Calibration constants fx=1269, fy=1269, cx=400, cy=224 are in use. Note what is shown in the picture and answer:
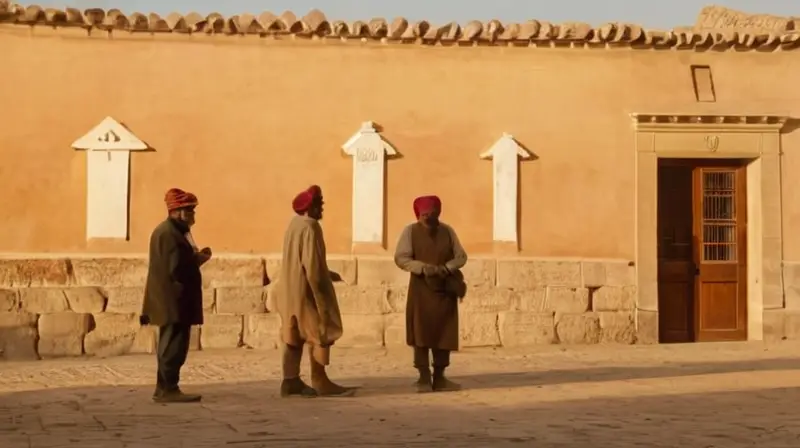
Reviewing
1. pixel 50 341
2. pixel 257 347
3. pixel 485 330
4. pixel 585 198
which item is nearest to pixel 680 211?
pixel 585 198

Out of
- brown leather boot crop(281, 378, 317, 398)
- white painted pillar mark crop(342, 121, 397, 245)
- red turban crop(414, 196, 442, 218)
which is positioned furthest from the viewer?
white painted pillar mark crop(342, 121, 397, 245)

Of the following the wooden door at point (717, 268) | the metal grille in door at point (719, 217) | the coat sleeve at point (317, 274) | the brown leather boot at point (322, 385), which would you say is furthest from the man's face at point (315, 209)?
the metal grille in door at point (719, 217)

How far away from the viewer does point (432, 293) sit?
1016 centimetres

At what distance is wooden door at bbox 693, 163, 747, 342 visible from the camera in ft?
49.6

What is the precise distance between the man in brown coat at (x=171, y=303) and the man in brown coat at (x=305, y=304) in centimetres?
69

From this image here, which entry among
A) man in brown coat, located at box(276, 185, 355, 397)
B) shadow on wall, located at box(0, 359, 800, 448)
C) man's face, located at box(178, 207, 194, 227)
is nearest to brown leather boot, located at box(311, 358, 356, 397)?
man in brown coat, located at box(276, 185, 355, 397)

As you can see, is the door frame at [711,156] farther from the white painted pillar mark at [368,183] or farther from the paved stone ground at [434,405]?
the white painted pillar mark at [368,183]

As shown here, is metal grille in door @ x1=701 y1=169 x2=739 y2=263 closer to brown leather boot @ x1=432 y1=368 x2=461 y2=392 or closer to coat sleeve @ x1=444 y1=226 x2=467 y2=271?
coat sleeve @ x1=444 y1=226 x2=467 y2=271

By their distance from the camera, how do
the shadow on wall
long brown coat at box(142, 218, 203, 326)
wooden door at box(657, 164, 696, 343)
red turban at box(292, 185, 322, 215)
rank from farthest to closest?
wooden door at box(657, 164, 696, 343) < red turban at box(292, 185, 322, 215) < long brown coat at box(142, 218, 203, 326) < the shadow on wall

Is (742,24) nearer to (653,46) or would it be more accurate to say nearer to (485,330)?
(653,46)

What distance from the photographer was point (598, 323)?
47.7 feet

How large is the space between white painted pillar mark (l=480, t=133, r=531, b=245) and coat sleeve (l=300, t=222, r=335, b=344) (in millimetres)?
5129

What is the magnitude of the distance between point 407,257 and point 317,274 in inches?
36.4

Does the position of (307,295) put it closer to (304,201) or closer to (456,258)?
(304,201)
